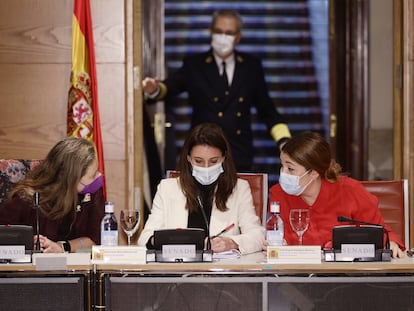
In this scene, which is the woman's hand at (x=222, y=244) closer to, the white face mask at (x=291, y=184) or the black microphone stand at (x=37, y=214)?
the white face mask at (x=291, y=184)

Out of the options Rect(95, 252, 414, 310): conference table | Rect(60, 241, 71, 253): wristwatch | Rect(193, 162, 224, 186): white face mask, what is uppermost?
Rect(193, 162, 224, 186): white face mask

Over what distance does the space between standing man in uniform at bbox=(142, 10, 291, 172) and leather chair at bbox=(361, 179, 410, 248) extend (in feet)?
4.87

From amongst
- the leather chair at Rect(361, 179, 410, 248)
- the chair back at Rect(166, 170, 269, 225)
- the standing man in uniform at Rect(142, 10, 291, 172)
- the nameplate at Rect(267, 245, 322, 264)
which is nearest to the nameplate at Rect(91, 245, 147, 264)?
the nameplate at Rect(267, 245, 322, 264)

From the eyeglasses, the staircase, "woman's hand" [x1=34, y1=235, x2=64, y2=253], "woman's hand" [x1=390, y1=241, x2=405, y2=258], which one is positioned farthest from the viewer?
the staircase

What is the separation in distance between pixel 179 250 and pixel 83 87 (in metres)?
1.66

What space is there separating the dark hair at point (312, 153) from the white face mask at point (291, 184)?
52 mm

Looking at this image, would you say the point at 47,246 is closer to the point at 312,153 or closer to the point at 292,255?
the point at 292,255

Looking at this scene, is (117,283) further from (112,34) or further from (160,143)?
(160,143)

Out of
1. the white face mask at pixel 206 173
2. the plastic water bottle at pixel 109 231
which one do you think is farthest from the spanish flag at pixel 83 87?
the plastic water bottle at pixel 109 231

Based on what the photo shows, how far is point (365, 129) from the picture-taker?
6.16 meters

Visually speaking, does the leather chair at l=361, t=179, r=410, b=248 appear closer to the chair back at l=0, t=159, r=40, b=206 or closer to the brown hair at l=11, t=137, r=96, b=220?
the brown hair at l=11, t=137, r=96, b=220

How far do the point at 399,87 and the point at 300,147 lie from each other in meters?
1.34

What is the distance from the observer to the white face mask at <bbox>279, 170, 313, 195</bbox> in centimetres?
349

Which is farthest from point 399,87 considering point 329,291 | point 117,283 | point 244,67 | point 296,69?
point 296,69
